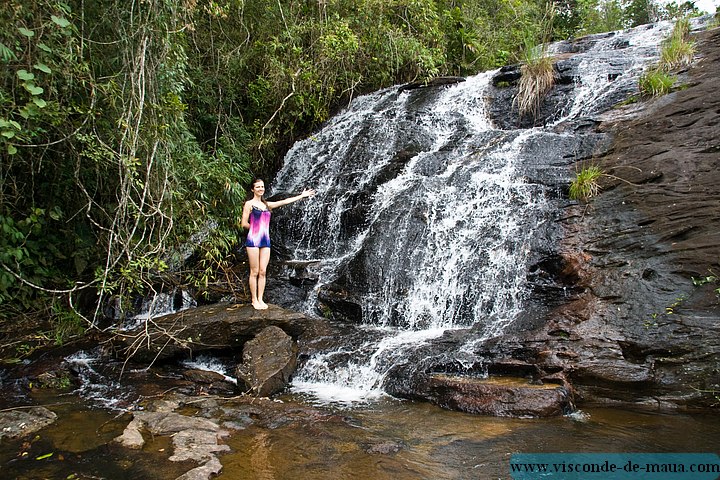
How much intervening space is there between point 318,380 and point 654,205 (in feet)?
14.8

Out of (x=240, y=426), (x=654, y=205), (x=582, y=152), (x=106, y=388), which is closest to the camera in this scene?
(x=240, y=426)

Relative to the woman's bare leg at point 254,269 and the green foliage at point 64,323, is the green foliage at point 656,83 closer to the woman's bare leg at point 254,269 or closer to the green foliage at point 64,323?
the woman's bare leg at point 254,269

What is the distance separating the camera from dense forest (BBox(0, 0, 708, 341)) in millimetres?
5172

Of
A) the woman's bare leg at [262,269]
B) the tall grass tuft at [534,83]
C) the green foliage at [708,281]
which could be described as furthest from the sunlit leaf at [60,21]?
the tall grass tuft at [534,83]

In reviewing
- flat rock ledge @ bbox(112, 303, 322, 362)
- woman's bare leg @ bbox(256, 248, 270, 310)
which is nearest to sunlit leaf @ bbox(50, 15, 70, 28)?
woman's bare leg @ bbox(256, 248, 270, 310)

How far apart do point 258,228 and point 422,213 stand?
2522 millimetres

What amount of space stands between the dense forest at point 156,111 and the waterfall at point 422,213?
1.32m

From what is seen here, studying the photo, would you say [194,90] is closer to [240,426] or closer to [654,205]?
[240,426]

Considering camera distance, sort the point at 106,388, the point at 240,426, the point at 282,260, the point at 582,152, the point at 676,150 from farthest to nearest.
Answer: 1. the point at 282,260
2. the point at 582,152
3. the point at 676,150
4. the point at 106,388
5. the point at 240,426

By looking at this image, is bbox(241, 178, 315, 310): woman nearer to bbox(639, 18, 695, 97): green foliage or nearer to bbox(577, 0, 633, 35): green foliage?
bbox(639, 18, 695, 97): green foliage

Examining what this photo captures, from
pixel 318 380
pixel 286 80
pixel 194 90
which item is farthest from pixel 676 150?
pixel 194 90

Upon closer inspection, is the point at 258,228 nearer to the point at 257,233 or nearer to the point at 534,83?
the point at 257,233

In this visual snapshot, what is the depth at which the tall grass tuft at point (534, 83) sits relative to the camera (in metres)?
9.67

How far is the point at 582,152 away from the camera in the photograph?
24.7ft
